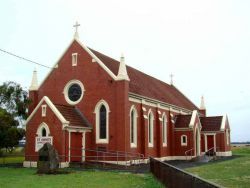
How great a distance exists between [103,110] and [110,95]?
1.62 m

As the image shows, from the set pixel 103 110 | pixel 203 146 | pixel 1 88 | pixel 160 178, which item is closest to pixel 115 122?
pixel 103 110

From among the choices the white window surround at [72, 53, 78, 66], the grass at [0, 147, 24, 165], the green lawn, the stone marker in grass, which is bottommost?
the grass at [0, 147, 24, 165]

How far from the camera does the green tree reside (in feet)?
109

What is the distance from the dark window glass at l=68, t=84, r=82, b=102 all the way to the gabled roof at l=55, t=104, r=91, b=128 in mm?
1151

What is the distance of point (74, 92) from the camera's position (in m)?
35.7

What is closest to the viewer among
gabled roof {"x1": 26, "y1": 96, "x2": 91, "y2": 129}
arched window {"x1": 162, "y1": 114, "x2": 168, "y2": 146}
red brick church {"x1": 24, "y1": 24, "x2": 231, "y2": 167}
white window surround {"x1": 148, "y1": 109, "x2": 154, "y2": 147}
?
gabled roof {"x1": 26, "y1": 96, "x2": 91, "y2": 129}

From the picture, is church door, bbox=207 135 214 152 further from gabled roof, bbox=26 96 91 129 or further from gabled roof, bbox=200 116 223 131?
gabled roof, bbox=26 96 91 129

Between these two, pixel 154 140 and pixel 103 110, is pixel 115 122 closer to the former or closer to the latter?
pixel 103 110

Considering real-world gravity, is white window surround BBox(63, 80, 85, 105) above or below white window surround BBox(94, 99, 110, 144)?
above

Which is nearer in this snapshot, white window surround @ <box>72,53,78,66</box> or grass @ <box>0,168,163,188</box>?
grass @ <box>0,168,163,188</box>

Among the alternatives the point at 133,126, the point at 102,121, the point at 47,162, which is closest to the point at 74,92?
the point at 102,121

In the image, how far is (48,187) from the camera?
17.2 metres

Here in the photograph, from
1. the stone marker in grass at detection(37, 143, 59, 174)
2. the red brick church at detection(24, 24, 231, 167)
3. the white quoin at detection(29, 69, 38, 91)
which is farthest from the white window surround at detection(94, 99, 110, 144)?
the stone marker in grass at detection(37, 143, 59, 174)

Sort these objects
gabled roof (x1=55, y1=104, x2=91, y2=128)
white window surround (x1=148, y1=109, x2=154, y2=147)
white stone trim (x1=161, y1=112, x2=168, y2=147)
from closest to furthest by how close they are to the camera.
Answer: gabled roof (x1=55, y1=104, x2=91, y2=128)
white window surround (x1=148, y1=109, x2=154, y2=147)
white stone trim (x1=161, y1=112, x2=168, y2=147)
